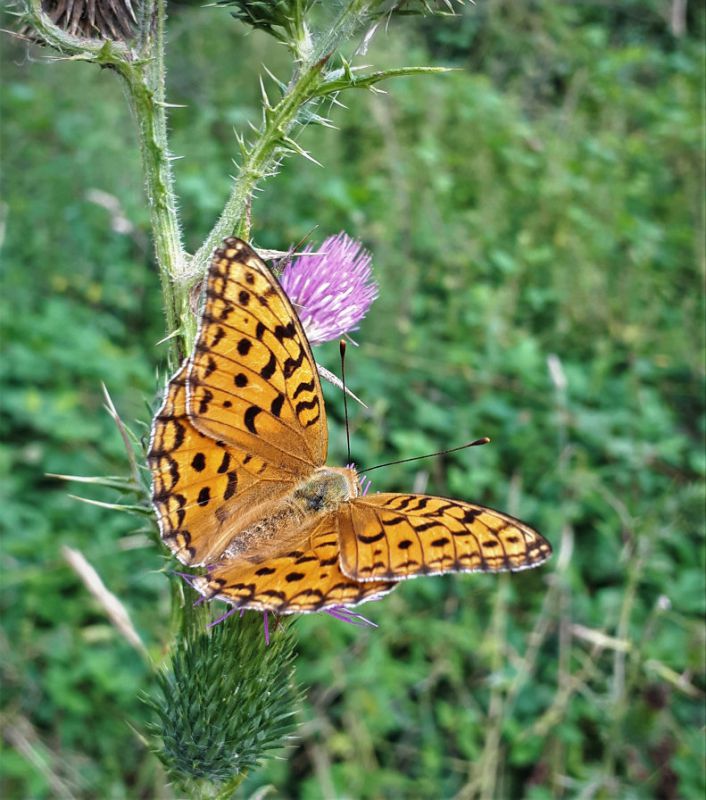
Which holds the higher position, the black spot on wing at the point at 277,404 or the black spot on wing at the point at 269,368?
the black spot on wing at the point at 269,368

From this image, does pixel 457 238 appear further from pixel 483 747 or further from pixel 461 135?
pixel 483 747

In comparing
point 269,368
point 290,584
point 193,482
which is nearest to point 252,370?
point 269,368

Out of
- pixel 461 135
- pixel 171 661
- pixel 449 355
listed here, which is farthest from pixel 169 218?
pixel 461 135

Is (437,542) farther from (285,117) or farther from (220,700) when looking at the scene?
(285,117)

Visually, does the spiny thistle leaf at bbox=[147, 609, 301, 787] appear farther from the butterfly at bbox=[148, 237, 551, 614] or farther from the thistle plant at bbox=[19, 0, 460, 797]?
the butterfly at bbox=[148, 237, 551, 614]

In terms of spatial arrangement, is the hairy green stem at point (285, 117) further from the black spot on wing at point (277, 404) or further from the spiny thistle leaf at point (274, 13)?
the black spot on wing at point (277, 404)

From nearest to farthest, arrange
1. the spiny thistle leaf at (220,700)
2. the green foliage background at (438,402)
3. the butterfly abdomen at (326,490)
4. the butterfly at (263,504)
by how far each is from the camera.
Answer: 1. the butterfly at (263,504)
2. the spiny thistle leaf at (220,700)
3. the butterfly abdomen at (326,490)
4. the green foliage background at (438,402)

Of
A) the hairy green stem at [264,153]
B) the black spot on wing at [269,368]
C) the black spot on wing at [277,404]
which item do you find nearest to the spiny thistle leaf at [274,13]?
the hairy green stem at [264,153]
